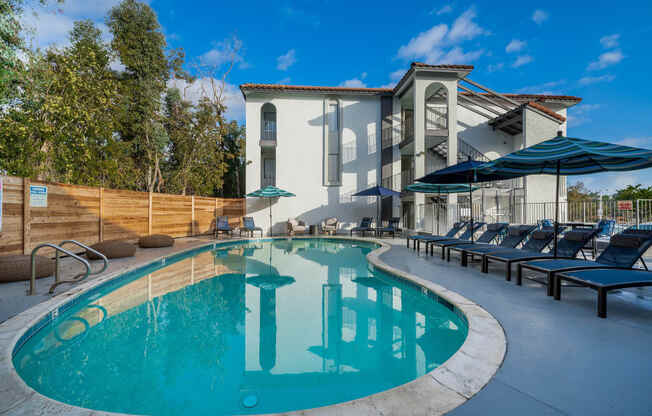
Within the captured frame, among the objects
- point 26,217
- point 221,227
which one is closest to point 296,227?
point 221,227

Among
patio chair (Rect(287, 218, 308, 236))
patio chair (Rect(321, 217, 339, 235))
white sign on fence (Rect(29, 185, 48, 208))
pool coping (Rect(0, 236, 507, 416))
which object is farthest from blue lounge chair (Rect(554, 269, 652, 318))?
patio chair (Rect(287, 218, 308, 236))

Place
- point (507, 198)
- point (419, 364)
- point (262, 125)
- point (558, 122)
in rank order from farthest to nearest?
point (262, 125) → point (507, 198) → point (558, 122) → point (419, 364)

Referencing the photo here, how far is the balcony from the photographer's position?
15398 mm

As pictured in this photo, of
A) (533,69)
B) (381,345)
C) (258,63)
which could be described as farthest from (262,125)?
(533,69)

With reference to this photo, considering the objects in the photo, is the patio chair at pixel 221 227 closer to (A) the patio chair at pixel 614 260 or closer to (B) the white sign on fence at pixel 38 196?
(B) the white sign on fence at pixel 38 196

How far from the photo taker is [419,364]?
8.92 feet

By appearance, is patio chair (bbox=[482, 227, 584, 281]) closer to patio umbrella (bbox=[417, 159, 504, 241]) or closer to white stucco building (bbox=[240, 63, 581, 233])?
patio umbrella (bbox=[417, 159, 504, 241])

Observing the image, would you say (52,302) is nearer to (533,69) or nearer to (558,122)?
(558,122)

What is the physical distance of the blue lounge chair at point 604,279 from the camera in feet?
9.87

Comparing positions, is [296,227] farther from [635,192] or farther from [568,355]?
[635,192]

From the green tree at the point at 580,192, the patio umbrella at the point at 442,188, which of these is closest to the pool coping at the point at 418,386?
the patio umbrella at the point at 442,188

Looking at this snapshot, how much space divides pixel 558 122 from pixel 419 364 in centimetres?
1656

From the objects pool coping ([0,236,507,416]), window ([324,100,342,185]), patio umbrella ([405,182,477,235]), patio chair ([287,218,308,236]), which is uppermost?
window ([324,100,342,185])

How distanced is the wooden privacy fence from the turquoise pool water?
243 centimetres
